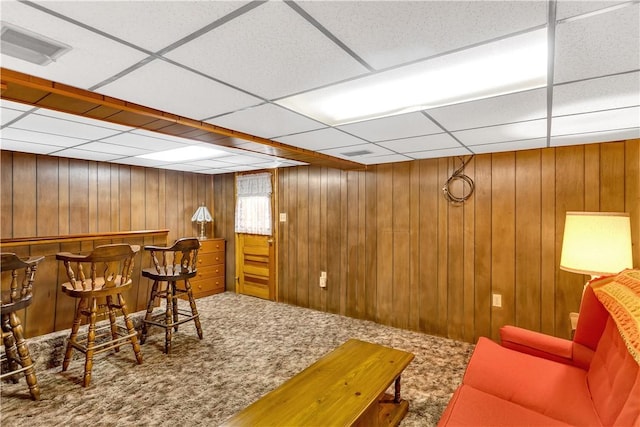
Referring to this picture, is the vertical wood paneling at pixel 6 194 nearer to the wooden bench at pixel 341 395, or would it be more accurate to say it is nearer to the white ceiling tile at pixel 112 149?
the white ceiling tile at pixel 112 149

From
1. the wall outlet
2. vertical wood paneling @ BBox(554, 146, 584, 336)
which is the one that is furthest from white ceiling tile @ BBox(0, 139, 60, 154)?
vertical wood paneling @ BBox(554, 146, 584, 336)

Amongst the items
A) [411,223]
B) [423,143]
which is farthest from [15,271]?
[411,223]

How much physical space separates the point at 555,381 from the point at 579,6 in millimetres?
1794

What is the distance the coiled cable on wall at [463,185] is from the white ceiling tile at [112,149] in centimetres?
332

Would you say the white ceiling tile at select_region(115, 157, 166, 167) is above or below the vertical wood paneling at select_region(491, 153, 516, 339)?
above

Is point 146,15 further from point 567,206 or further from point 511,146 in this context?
point 567,206

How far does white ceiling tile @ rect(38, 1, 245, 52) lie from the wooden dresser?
4.42 m

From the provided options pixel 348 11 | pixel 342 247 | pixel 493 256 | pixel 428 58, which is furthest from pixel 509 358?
pixel 342 247

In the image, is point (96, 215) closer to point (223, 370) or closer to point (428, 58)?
point (223, 370)

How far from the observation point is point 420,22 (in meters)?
1.14

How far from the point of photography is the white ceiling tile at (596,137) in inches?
100

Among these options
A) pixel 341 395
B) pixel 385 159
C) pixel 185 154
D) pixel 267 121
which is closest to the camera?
pixel 341 395

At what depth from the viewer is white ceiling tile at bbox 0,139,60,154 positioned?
3.20 metres

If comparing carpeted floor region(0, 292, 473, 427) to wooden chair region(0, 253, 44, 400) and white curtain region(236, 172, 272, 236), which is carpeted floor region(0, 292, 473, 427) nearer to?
wooden chair region(0, 253, 44, 400)
